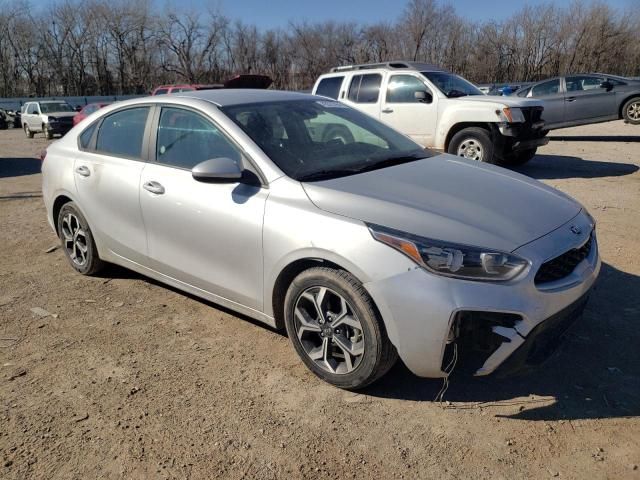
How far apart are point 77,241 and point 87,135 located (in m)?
0.96

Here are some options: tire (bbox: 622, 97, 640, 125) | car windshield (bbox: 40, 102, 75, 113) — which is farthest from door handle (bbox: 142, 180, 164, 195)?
car windshield (bbox: 40, 102, 75, 113)

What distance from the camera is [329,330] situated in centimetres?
297

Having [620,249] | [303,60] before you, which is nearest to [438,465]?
[620,249]

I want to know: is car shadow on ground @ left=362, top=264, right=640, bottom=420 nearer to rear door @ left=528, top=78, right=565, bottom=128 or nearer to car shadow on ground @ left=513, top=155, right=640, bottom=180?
car shadow on ground @ left=513, top=155, right=640, bottom=180

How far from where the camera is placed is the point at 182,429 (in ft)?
9.00

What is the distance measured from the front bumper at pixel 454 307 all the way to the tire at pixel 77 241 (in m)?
2.96

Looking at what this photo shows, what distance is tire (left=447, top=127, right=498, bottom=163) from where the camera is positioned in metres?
8.66

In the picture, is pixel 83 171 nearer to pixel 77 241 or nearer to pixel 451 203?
pixel 77 241

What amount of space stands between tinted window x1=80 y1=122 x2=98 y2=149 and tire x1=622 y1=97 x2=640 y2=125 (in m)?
13.6

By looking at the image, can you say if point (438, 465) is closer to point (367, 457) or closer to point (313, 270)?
point (367, 457)

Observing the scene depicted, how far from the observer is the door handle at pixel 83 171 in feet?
14.5

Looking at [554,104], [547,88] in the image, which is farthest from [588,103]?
[547,88]

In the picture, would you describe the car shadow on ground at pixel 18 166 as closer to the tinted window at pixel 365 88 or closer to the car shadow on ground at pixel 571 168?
the tinted window at pixel 365 88

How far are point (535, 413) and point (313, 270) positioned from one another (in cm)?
139
